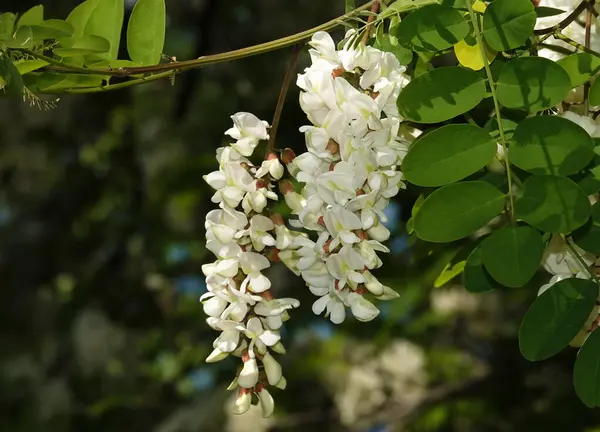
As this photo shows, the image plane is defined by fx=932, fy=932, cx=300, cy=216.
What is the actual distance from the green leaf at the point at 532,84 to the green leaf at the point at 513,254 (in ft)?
0.30

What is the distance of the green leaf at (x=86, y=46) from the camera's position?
2.31ft

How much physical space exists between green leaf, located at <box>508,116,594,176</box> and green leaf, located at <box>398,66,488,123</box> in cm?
5

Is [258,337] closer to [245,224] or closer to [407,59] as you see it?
[245,224]

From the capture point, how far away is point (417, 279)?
2.21 meters

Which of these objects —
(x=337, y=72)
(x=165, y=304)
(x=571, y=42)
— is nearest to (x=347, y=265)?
(x=337, y=72)

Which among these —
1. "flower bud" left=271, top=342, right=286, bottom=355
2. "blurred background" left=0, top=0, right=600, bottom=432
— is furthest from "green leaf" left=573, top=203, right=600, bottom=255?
"blurred background" left=0, top=0, right=600, bottom=432

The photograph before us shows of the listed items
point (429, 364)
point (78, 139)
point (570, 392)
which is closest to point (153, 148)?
point (78, 139)

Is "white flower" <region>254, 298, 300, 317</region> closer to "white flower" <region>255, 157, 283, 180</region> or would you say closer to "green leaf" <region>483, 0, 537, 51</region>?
"white flower" <region>255, 157, 283, 180</region>

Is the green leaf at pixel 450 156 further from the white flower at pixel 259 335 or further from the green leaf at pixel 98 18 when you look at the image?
the green leaf at pixel 98 18

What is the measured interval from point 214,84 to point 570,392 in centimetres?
121

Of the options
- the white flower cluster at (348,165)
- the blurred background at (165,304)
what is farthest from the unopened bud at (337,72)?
the blurred background at (165,304)

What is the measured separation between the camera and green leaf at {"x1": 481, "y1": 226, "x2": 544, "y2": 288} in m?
0.62

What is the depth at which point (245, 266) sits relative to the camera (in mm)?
660

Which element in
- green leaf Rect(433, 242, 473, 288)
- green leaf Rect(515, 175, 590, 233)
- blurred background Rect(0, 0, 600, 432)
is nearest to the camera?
green leaf Rect(515, 175, 590, 233)
